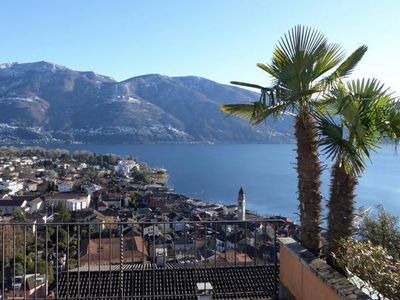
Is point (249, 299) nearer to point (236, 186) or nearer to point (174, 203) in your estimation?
point (174, 203)

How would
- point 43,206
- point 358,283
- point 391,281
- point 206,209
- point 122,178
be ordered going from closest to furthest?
point 391,281, point 358,283, point 206,209, point 43,206, point 122,178

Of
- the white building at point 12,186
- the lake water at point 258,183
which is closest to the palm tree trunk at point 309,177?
the lake water at point 258,183

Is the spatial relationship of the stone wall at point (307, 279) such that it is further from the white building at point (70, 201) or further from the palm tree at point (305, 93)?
the white building at point (70, 201)

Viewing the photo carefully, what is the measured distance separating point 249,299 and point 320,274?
1.67 meters

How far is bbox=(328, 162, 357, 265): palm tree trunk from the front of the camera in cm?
404

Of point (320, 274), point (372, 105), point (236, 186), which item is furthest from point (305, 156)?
point (236, 186)

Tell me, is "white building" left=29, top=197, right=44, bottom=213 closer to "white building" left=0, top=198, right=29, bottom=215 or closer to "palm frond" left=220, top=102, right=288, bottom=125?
"white building" left=0, top=198, right=29, bottom=215

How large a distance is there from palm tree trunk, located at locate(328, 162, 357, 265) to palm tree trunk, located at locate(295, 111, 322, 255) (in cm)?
24

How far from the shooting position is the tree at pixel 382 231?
5250 mm

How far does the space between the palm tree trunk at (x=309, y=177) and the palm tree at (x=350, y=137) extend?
0.47 ft

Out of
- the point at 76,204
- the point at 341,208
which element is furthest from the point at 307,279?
the point at 76,204

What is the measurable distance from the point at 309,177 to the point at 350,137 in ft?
1.76

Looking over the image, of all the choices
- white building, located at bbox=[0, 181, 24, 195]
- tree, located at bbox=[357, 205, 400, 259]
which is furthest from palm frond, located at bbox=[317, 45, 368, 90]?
white building, located at bbox=[0, 181, 24, 195]

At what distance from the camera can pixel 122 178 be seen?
90.6 m
